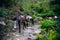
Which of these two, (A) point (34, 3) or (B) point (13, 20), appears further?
(A) point (34, 3)

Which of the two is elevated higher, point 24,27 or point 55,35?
point 55,35

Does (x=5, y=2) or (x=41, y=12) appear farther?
(x=41, y=12)

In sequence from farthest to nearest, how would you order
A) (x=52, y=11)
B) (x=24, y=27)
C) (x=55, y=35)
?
1. (x=52, y=11)
2. (x=24, y=27)
3. (x=55, y=35)

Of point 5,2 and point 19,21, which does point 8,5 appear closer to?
point 5,2

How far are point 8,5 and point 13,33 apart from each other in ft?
15.7

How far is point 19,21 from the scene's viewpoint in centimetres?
1388

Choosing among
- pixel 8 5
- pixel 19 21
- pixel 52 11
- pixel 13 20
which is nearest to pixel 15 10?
pixel 8 5

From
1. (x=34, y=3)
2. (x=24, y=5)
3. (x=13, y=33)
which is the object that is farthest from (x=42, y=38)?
(x=34, y=3)

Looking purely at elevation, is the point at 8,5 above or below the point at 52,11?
above

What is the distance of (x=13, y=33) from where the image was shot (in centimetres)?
1339

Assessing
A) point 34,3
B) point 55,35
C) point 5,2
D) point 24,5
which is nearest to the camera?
point 55,35

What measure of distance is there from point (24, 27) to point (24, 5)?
192 inches

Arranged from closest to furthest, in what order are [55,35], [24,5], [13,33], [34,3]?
1. [55,35]
2. [13,33]
3. [24,5]
4. [34,3]

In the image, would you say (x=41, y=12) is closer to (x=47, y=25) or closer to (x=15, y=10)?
(x=15, y=10)
